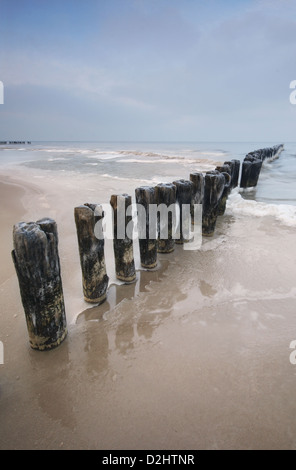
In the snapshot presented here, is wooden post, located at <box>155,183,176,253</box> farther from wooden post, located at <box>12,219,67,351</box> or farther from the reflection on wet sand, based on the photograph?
wooden post, located at <box>12,219,67,351</box>

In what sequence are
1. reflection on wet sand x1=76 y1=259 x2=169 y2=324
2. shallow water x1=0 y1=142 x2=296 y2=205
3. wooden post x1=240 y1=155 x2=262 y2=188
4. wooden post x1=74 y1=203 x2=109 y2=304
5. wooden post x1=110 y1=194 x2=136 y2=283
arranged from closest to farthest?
wooden post x1=74 y1=203 x2=109 y2=304 < reflection on wet sand x1=76 y1=259 x2=169 y2=324 < wooden post x1=110 y1=194 x2=136 y2=283 < wooden post x1=240 y1=155 x2=262 y2=188 < shallow water x1=0 y1=142 x2=296 y2=205

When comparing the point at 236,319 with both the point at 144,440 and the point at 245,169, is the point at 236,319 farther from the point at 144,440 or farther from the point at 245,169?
the point at 245,169

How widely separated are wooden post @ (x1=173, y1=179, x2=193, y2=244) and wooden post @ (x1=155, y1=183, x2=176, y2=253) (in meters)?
0.31

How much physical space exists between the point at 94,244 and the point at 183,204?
85.0 inches

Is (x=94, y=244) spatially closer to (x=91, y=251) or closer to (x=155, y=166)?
(x=91, y=251)

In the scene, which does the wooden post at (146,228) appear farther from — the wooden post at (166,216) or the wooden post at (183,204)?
the wooden post at (183,204)

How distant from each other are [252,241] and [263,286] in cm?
165

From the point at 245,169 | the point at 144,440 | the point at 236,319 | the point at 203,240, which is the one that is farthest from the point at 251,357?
the point at 245,169

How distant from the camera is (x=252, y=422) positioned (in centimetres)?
180

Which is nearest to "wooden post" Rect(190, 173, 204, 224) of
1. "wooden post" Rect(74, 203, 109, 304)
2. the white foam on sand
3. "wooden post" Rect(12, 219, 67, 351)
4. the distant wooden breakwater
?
the distant wooden breakwater

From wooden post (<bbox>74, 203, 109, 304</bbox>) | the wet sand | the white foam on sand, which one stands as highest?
wooden post (<bbox>74, 203, 109, 304</bbox>)

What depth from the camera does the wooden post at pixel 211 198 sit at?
4.88 meters

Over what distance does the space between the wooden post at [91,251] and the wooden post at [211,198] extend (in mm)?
2773

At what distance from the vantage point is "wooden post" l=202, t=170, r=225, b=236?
4875mm
